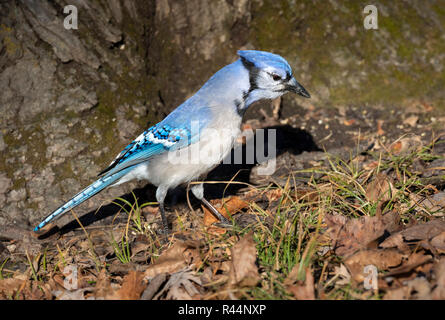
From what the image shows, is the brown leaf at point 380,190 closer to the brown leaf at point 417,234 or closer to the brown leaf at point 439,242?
the brown leaf at point 417,234

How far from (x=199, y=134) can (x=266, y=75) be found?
0.67 metres

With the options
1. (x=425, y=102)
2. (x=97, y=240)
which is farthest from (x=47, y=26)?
(x=425, y=102)

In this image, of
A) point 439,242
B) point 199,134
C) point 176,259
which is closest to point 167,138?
point 199,134

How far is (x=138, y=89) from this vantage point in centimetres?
396

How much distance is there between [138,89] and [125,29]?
1.77 ft

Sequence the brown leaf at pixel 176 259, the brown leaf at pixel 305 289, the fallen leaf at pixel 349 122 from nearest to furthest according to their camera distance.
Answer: the brown leaf at pixel 305 289 → the brown leaf at pixel 176 259 → the fallen leaf at pixel 349 122

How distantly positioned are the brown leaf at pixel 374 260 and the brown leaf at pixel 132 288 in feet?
3.32

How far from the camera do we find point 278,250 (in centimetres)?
222

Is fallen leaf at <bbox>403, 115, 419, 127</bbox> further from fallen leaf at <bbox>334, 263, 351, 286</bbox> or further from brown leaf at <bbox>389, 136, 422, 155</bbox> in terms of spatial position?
fallen leaf at <bbox>334, 263, 351, 286</bbox>

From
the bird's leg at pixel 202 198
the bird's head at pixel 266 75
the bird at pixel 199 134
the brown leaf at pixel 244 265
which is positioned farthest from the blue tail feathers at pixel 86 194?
the brown leaf at pixel 244 265

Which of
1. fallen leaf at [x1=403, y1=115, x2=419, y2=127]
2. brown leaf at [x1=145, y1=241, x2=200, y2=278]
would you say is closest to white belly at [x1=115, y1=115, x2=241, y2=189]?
brown leaf at [x1=145, y1=241, x2=200, y2=278]

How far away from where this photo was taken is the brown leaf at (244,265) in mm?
2041

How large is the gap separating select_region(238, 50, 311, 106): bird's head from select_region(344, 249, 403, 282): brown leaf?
5.24 feet
